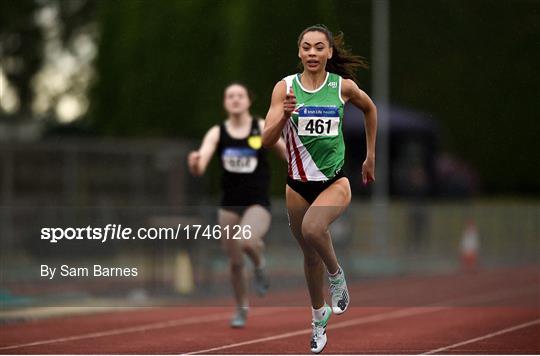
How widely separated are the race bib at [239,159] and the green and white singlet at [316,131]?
135 inches

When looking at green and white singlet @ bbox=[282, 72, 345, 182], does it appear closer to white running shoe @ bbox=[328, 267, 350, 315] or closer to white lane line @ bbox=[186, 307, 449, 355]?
white running shoe @ bbox=[328, 267, 350, 315]

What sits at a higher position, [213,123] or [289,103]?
[213,123]

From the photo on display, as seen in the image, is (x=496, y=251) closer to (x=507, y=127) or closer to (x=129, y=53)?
(x=129, y=53)

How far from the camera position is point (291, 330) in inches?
499

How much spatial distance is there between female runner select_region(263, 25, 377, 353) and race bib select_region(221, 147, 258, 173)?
328cm

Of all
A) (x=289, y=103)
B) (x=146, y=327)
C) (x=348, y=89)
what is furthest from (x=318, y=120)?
(x=146, y=327)

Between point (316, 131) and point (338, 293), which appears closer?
point (316, 131)

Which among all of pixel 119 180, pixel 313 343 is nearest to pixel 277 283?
pixel 119 180

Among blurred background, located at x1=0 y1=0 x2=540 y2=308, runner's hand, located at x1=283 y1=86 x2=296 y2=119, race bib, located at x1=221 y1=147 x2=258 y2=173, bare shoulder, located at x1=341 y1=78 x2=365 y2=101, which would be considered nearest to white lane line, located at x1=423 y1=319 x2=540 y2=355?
bare shoulder, located at x1=341 y1=78 x2=365 y2=101

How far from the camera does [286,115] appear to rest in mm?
8773

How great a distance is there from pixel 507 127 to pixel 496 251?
1484cm

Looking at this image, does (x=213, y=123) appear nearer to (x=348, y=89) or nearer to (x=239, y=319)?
(x=239, y=319)

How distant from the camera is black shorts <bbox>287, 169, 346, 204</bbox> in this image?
9.47 metres

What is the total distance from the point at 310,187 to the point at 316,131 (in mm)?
522
